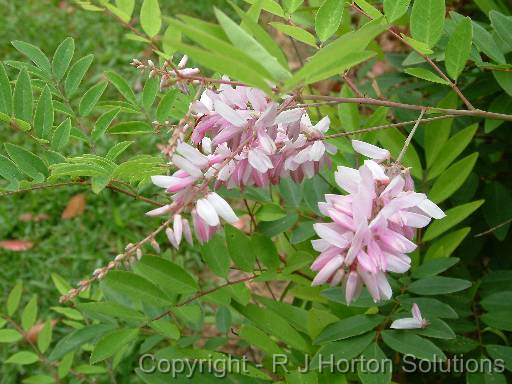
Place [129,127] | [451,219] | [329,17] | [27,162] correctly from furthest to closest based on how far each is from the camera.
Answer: [451,219]
[129,127]
[27,162]
[329,17]

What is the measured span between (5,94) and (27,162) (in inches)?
5.3

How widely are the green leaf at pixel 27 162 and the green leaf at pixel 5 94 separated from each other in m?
0.08

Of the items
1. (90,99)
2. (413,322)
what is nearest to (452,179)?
(413,322)

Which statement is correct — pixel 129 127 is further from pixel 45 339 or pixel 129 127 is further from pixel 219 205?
pixel 45 339

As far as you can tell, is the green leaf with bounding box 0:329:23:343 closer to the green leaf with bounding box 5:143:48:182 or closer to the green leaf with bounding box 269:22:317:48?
the green leaf with bounding box 5:143:48:182

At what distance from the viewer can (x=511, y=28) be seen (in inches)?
49.6

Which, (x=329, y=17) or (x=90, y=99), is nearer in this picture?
(x=329, y=17)

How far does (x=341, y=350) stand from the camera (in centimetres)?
119

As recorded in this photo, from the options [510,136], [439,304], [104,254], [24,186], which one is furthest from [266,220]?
[104,254]

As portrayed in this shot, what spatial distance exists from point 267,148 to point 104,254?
1.80m

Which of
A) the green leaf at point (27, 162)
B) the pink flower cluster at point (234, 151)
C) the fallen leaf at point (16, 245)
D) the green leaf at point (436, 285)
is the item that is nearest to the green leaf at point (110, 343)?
the green leaf at point (27, 162)

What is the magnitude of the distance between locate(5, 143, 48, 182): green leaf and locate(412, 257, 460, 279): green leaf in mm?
730

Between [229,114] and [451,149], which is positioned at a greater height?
[229,114]

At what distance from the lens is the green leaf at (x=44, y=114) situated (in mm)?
1138
